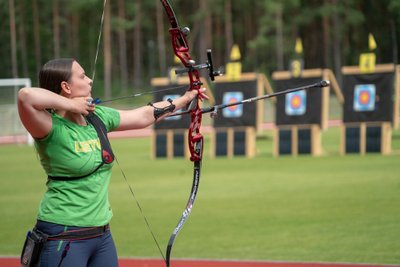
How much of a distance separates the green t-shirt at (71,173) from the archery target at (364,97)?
13.5m

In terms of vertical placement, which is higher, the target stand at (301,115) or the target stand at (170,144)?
the target stand at (301,115)

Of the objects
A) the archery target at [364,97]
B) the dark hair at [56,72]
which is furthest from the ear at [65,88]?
the archery target at [364,97]

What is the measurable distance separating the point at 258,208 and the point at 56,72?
268 inches

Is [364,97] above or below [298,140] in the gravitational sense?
above

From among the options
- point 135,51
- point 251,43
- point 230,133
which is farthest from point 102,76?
point 230,133

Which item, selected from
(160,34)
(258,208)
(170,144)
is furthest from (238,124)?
(160,34)

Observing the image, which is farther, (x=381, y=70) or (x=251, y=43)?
(x=251, y=43)

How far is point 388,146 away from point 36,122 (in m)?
13.7

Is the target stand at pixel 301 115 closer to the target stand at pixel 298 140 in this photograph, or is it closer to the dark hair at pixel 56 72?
the target stand at pixel 298 140

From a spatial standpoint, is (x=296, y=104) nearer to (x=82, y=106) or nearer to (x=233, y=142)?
(x=233, y=142)

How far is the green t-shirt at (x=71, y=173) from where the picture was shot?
11.6 ft

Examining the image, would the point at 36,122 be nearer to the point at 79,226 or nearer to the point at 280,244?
the point at 79,226

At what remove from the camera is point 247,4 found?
163 ft

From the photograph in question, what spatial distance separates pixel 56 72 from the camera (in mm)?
3605
